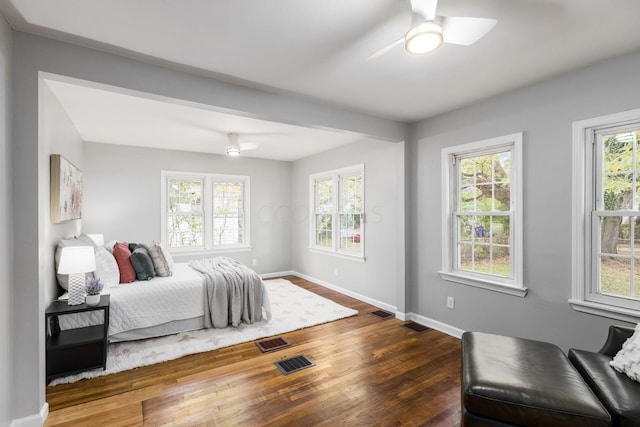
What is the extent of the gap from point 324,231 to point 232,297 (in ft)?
8.48

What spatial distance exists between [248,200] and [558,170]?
5.11m

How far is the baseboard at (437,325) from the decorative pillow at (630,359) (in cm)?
164

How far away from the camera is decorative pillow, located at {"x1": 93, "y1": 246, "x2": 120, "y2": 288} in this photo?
3.30m

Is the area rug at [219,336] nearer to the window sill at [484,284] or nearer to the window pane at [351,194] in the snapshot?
the window sill at [484,284]

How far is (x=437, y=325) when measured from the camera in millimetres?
3699

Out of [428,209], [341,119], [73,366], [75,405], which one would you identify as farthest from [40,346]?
[428,209]

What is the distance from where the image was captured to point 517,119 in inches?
115

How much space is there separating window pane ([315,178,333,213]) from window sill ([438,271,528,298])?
262 cm

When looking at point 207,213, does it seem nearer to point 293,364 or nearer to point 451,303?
point 293,364

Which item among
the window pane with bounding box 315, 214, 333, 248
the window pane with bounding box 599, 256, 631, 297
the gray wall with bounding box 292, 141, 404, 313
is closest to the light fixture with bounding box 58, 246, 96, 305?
the gray wall with bounding box 292, 141, 404, 313

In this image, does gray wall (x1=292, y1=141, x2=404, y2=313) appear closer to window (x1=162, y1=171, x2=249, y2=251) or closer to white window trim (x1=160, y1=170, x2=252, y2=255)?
white window trim (x1=160, y1=170, x2=252, y2=255)

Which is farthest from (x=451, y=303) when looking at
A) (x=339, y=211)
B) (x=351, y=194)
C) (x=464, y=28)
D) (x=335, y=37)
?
(x=335, y=37)

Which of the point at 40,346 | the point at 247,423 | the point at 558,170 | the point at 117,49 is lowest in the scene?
the point at 247,423

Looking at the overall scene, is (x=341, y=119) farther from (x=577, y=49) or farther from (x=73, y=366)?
(x=73, y=366)
